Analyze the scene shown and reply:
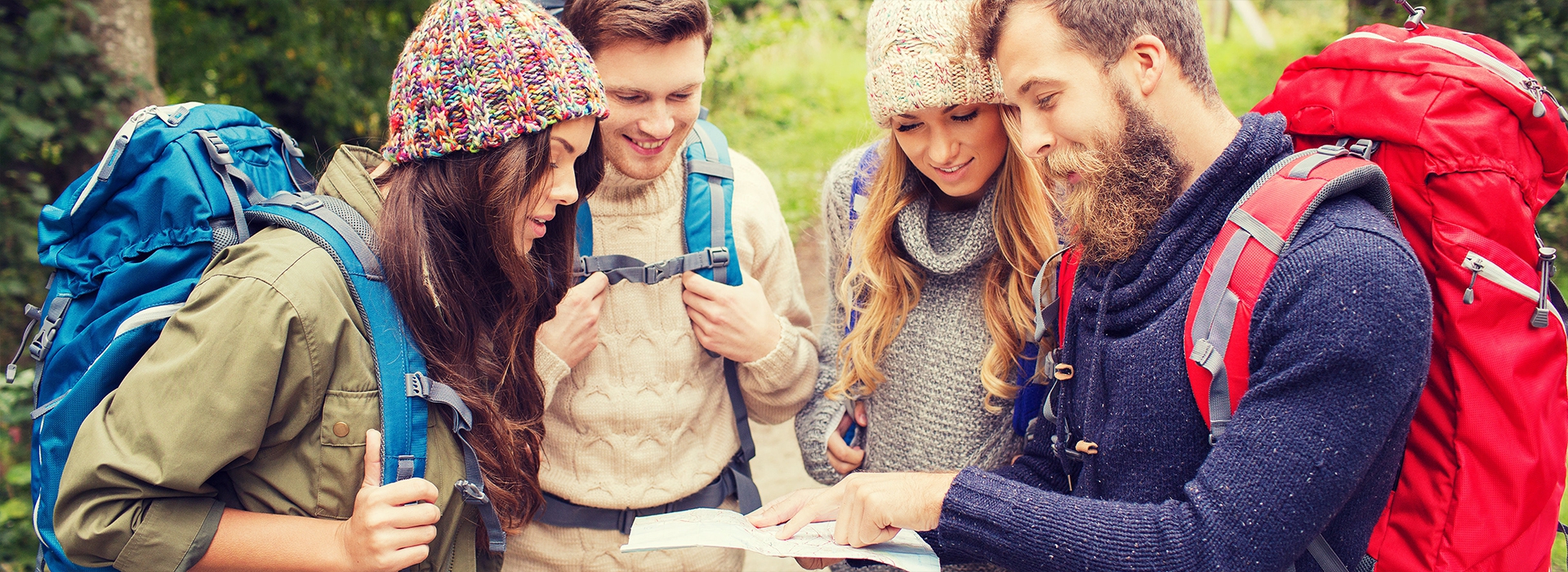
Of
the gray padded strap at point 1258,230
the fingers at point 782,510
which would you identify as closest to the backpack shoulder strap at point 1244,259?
the gray padded strap at point 1258,230

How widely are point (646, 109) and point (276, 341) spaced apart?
3.24 feet

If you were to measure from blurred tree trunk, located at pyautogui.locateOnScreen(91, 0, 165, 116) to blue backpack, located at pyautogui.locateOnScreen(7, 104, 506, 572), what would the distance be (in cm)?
317

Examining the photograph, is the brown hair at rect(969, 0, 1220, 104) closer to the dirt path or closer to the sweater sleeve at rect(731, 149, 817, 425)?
the sweater sleeve at rect(731, 149, 817, 425)

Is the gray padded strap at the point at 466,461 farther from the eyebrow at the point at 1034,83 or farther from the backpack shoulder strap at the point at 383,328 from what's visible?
the eyebrow at the point at 1034,83

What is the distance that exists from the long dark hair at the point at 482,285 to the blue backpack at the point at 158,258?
50 mm

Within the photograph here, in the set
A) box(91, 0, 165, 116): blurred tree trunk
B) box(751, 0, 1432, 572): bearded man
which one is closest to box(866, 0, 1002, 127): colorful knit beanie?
box(751, 0, 1432, 572): bearded man

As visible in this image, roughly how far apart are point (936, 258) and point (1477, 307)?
3.44ft

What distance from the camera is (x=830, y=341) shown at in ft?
8.56

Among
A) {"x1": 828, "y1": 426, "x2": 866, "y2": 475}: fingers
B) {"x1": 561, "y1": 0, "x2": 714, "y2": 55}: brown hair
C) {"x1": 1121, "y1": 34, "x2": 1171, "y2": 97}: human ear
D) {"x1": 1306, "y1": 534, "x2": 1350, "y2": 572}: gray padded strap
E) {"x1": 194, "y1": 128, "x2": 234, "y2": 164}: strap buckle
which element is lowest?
{"x1": 828, "y1": 426, "x2": 866, "y2": 475}: fingers

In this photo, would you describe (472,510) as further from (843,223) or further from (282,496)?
(843,223)

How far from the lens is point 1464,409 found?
1.42 m

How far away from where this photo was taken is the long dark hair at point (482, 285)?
163cm

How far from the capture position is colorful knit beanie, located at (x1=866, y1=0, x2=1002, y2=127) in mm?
2014

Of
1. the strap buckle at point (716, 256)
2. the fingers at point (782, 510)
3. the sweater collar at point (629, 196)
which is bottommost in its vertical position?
the fingers at point (782, 510)
